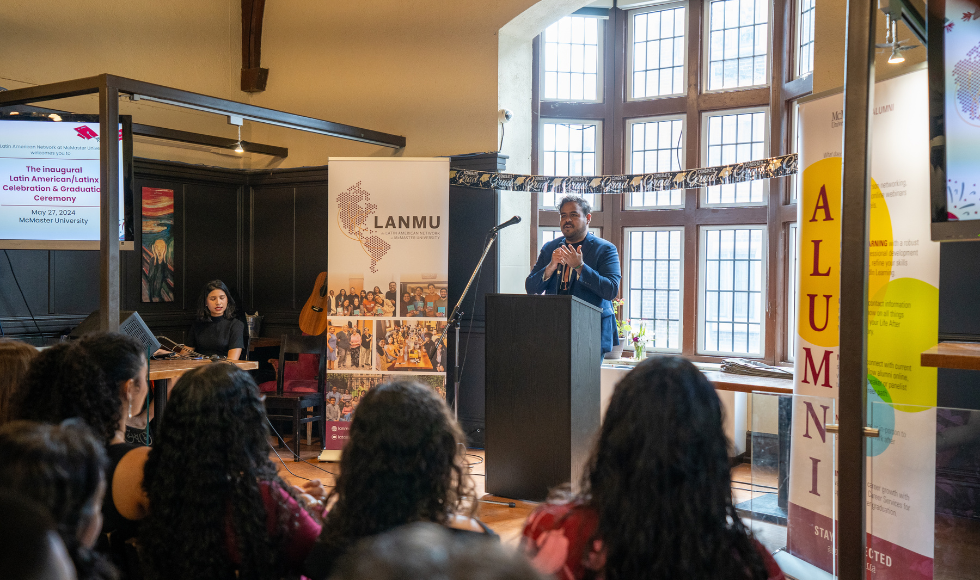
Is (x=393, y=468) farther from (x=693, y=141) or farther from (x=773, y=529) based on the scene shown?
(x=693, y=141)

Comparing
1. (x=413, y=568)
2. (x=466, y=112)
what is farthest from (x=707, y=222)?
(x=413, y=568)

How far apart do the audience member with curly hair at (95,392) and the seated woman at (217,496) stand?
227 millimetres

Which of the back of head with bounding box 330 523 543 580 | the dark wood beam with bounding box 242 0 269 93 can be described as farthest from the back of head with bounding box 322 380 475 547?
the dark wood beam with bounding box 242 0 269 93

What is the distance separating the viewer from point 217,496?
60.4 inches

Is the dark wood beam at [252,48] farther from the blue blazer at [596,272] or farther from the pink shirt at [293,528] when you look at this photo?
the pink shirt at [293,528]

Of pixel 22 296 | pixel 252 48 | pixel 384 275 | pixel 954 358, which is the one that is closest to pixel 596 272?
pixel 384 275

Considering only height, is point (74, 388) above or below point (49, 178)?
below

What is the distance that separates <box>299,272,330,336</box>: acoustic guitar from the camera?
6.51 m

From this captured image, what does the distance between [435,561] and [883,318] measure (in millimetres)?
2652

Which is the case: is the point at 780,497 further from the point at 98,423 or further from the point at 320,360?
the point at 320,360

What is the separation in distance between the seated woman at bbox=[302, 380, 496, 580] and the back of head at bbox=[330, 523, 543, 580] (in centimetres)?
79

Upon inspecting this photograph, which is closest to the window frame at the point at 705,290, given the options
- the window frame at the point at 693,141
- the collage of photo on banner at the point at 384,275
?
the window frame at the point at 693,141

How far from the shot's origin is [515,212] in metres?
6.16

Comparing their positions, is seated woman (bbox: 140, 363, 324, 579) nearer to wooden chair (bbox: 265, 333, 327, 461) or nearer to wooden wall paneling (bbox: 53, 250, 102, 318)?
wooden chair (bbox: 265, 333, 327, 461)
